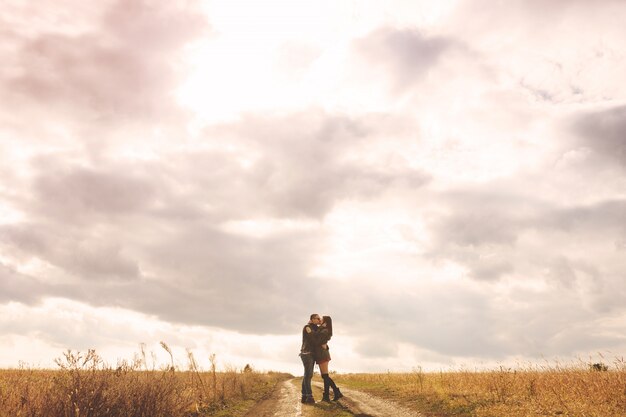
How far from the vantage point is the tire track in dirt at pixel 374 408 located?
43.4 ft

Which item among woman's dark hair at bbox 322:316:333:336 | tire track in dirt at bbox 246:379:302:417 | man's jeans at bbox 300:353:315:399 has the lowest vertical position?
tire track in dirt at bbox 246:379:302:417

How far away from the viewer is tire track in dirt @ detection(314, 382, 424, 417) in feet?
43.4

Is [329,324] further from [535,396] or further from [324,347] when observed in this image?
[535,396]

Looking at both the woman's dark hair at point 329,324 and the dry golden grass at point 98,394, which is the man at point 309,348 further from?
the dry golden grass at point 98,394

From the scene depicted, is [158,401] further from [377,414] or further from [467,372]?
[467,372]

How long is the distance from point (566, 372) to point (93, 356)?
668 inches

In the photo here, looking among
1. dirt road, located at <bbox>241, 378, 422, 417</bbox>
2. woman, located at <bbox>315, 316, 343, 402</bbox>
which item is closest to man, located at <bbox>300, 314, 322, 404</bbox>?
woman, located at <bbox>315, 316, 343, 402</bbox>

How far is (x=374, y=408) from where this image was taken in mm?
14445

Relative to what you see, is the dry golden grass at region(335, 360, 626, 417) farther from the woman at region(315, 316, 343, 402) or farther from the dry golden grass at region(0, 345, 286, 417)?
the dry golden grass at region(0, 345, 286, 417)

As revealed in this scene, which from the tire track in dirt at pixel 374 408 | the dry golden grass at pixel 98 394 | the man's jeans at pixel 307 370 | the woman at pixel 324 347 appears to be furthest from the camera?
the man's jeans at pixel 307 370

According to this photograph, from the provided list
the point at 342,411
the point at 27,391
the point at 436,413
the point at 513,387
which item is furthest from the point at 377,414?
the point at 27,391

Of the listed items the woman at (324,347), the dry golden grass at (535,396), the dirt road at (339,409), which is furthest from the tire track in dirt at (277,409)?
the dry golden grass at (535,396)

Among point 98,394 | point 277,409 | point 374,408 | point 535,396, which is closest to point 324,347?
point 277,409

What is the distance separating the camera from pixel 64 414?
28.4 feet
